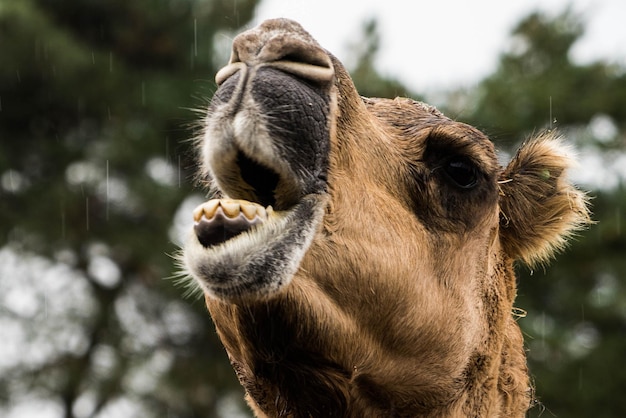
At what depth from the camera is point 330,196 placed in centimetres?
297

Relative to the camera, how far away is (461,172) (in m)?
3.70

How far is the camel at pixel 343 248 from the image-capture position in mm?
2723

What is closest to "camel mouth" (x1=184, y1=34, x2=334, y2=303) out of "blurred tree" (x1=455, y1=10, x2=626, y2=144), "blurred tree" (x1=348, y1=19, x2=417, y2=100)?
"blurred tree" (x1=348, y1=19, x2=417, y2=100)

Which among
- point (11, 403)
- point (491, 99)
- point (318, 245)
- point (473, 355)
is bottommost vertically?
point (11, 403)

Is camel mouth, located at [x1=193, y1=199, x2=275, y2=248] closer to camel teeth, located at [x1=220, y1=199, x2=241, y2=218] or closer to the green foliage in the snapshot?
A: camel teeth, located at [x1=220, y1=199, x2=241, y2=218]

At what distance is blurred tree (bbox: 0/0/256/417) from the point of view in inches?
570

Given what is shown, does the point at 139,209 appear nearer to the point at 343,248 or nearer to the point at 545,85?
the point at 545,85

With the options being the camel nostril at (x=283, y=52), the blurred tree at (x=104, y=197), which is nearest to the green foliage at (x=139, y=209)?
the blurred tree at (x=104, y=197)

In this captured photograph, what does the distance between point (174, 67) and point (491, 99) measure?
227 inches

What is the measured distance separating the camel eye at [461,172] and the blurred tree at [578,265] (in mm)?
10369

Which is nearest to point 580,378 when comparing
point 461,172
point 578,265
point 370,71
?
point 578,265

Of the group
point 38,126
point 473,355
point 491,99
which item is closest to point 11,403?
point 38,126

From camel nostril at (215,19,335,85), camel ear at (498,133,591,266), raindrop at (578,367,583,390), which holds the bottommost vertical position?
raindrop at (578,367,583,390)

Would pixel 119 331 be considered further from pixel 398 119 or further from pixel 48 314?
pixel 398 119
